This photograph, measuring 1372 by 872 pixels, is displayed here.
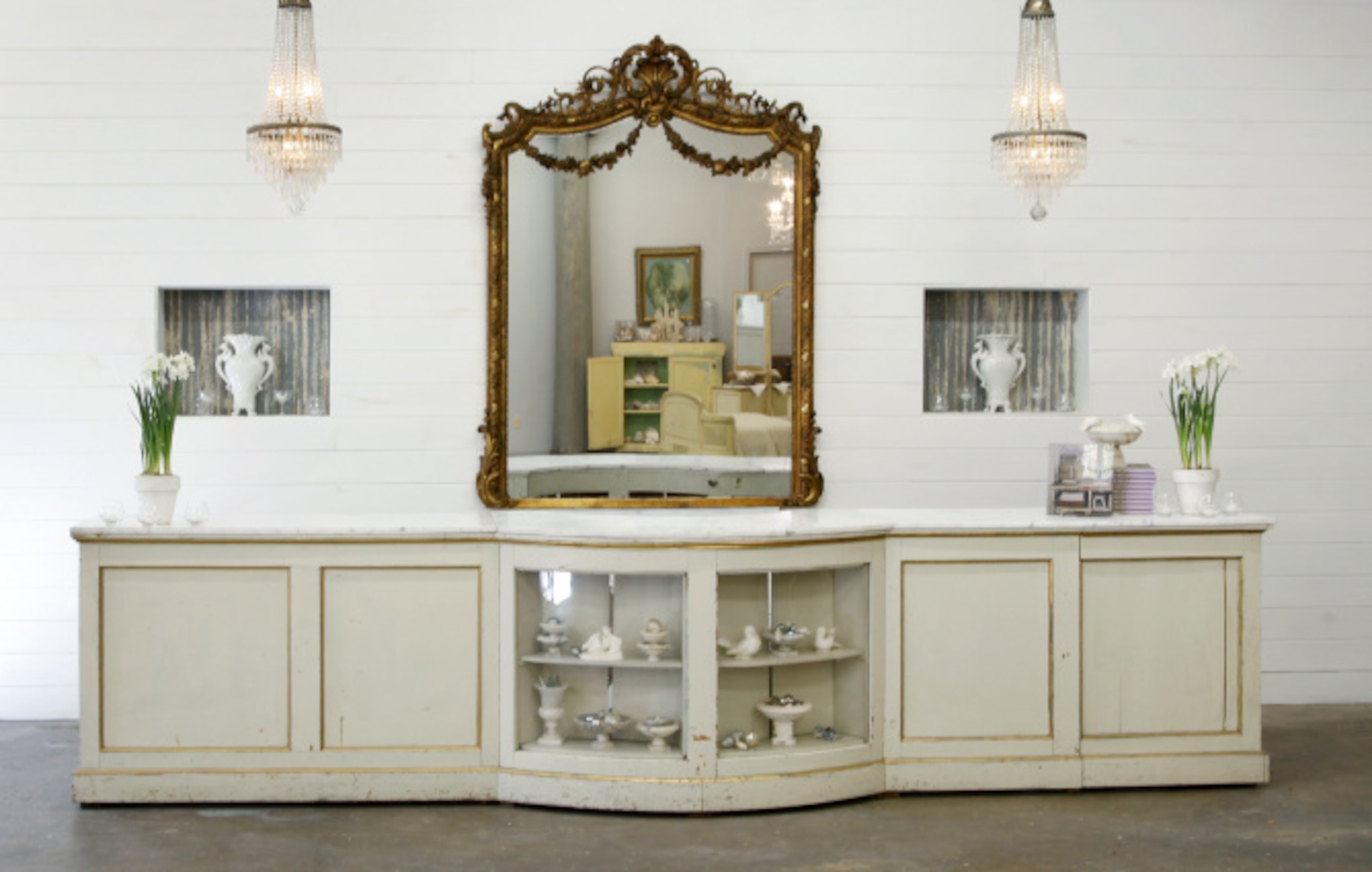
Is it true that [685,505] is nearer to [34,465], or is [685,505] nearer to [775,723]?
[775,723]

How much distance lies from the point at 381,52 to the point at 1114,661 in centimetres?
373

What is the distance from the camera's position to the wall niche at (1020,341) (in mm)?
6125

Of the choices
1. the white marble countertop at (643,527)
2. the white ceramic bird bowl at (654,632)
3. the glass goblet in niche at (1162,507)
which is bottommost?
the white ceramic bird bowl at (654,632)

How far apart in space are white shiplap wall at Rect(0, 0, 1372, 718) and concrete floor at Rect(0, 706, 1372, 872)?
Answer: 155cm

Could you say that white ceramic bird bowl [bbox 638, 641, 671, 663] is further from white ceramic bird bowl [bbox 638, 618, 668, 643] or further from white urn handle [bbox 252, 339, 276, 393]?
white urn handle [bbox 252, 339, 276, 393]

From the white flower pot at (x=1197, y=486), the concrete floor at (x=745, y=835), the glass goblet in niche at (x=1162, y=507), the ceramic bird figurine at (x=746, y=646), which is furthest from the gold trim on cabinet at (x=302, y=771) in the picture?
the white flower pot at (x=1197, y=486)

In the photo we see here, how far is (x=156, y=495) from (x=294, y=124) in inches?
52.3

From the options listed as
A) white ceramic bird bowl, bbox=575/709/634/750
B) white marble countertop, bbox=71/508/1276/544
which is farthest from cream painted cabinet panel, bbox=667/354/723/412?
white ceramic bird bowl, bbox=575/709/634/750

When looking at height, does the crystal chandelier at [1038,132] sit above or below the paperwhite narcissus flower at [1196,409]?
above

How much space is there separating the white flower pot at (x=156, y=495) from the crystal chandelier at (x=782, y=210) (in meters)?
2.53

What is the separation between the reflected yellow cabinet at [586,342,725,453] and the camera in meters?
5.72

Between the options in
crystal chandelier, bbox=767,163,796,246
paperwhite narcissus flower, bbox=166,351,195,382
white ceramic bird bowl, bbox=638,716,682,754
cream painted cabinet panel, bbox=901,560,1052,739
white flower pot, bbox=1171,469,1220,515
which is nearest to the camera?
white ceramic bird bowl, bbox=638,716,682,754

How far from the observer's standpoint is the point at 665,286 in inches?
226

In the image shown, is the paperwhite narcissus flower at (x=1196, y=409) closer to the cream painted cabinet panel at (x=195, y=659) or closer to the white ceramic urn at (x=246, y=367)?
the cream painted cabinet panel at (x=195, y=659)
